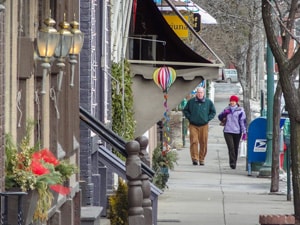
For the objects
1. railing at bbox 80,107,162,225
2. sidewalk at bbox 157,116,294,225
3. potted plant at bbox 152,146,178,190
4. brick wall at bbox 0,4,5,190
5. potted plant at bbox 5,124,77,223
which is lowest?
sidewalk at bbox 157,116,294,225

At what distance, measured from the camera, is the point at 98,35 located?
13023mm

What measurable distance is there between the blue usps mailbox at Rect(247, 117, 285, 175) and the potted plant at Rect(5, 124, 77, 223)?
13.8m

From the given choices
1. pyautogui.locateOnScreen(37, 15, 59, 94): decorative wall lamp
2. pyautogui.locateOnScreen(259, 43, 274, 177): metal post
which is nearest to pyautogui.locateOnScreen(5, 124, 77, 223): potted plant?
pyautogui.locateOnScreen(37, 15, 59, 94): decorative wall lamp

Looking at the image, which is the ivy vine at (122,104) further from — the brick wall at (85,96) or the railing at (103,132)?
the railing at (103,132)

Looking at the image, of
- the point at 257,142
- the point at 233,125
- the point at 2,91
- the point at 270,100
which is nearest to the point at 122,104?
the point at 270,100

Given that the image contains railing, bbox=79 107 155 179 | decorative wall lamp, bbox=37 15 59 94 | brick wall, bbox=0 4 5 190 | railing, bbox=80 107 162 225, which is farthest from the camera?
railing, bbox=79 107 155 179

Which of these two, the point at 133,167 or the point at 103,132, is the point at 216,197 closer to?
the point at 103,132

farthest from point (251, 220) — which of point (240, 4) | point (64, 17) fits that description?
point (240, 4)

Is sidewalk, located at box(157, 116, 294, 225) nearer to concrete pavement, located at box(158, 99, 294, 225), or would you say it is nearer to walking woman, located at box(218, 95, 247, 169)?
concrete pavement, located at box(158, 99, 294, 225)

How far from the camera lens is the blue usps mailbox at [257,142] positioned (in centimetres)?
2047

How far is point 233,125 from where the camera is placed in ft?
73.6

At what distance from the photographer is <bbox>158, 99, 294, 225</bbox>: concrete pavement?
1449 centimetres

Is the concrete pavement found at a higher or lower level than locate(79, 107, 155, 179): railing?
lower

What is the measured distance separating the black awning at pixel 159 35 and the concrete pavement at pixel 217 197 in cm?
231
